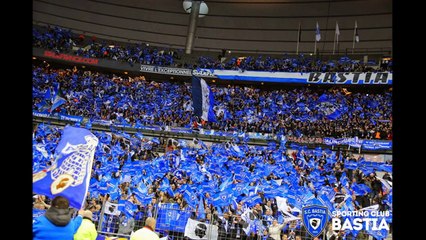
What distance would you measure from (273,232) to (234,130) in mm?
18682

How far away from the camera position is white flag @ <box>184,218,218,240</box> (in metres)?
9.71

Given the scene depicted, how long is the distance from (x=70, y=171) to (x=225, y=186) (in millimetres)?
→ 9352

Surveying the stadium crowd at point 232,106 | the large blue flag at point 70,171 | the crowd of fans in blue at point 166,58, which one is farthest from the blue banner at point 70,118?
the large blue flag at point 70,171

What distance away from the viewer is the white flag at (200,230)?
971 centimetres

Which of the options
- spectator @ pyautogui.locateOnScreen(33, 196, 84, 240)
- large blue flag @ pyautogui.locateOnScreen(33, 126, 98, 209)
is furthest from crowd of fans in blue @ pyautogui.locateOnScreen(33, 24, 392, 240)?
spectator @ pyautogui.locateOnScreen(33, 196, 84, 240)

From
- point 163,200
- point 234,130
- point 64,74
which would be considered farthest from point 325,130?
point 64,74

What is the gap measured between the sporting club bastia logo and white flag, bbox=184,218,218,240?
7.33 ft

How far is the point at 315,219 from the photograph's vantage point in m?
8.88

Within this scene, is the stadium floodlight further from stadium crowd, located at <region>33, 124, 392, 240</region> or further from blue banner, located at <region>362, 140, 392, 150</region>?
blue banner, located at <region>362, 140, 392, 150</region>

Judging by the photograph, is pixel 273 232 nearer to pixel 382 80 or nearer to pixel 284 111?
pixel 284 111

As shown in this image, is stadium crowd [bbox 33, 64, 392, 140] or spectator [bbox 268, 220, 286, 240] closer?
spectator [bbox 268, 220, 286, 240]

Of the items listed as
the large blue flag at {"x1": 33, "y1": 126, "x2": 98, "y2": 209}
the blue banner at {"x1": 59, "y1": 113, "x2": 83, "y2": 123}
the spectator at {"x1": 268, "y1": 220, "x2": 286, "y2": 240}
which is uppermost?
the blue banner at {"x1": 59, "y1": 113, "x2": 83, "y2": 123}

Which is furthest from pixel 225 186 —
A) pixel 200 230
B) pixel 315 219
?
pixel 315 219

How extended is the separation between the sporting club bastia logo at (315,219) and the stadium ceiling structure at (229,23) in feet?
101
